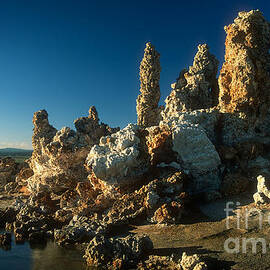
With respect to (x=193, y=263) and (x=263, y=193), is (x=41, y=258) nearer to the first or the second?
(x=193, y=263)

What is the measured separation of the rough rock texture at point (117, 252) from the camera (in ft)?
42.3

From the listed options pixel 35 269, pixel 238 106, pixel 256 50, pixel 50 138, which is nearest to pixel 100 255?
pixel 35 269

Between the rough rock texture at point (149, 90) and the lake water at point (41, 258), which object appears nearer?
the lake water at point (41, 258)

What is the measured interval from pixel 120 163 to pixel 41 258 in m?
7.96

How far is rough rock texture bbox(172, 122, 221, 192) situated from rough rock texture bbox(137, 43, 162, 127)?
16.9m

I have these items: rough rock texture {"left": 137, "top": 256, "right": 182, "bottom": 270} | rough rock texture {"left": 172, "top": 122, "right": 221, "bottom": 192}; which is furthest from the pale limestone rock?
rough rock texture {"left": 137, "top": 256, "right": 182, "bottom": 270}

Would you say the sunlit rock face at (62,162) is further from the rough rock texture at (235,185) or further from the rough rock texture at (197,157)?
the rough rock texture at (235,185)

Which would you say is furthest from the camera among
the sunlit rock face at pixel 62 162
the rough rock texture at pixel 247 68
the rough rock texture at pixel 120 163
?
the sunlit rock face at pixel 62 162

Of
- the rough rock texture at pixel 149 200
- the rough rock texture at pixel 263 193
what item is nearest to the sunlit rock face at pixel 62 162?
the rough rock texture at pixel 149 200

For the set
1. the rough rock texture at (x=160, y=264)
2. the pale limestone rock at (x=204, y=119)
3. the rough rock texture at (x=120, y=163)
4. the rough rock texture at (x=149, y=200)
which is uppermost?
the pale limestone rock at (x=204, y=119)

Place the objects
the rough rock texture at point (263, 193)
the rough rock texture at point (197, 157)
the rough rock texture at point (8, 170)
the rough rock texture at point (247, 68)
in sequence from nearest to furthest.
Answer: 1. the rough rock texture at point (263, 193)
2. the rough rock texture at point (197, 157)
3. the rough rock texture at point (247, 68)
4. the rough rock texture at point (8, 170)

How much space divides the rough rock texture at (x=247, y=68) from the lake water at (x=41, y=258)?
17235 mm

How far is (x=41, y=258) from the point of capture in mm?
15008

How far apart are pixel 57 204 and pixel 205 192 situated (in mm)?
13557
